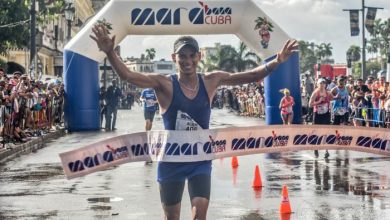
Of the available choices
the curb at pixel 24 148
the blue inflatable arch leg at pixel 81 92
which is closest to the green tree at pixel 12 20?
the blue inflatable arch leg at pixel 81 92

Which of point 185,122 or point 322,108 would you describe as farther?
point 322,108

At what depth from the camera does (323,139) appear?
27.1ft

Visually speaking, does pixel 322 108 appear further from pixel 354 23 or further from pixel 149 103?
pixel 354 23

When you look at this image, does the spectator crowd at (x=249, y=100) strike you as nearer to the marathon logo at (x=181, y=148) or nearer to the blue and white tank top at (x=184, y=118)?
the marathon logo at (x=181, y=148)

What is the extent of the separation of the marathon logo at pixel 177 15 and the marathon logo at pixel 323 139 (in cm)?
1943

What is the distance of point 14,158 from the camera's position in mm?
18828

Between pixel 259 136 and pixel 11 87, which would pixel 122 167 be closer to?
pixel 11 87

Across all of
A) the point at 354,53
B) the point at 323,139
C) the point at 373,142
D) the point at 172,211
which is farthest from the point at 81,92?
the point at 354,53

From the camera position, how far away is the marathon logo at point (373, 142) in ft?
26.9

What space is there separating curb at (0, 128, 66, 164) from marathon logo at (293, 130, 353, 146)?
1089cm

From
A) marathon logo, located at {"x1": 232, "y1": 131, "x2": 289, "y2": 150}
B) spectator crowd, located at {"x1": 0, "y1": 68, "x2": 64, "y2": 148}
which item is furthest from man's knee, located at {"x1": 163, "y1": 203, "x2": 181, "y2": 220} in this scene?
spectator crowd, located at {"x1": 0, "y1": 68, "x2": 64, "y2": 148}

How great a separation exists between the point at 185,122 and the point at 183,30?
Answer: 70.9 ft

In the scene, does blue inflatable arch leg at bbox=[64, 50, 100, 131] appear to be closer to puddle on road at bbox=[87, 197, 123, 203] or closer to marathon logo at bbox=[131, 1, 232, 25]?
marathon logo at bbox=[131, 1, 232, 25]

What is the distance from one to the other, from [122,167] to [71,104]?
12.8 m
